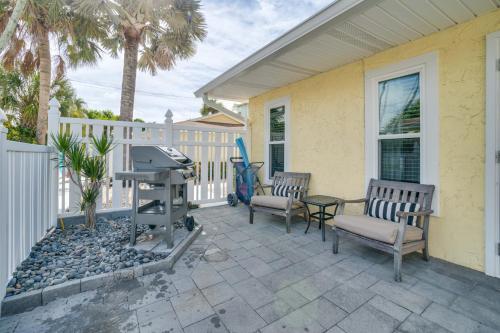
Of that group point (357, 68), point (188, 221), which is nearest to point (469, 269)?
point (357, 68)

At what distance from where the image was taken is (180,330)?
1.53 metres

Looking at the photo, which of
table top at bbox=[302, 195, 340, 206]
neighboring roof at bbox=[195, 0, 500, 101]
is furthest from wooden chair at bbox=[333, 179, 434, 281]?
neighboring roof at bbox=[195, 0, 500, 101]

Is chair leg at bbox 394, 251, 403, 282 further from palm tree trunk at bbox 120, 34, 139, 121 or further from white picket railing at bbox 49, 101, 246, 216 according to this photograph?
palm tree trunk at bbox 120, 34, 139, 121

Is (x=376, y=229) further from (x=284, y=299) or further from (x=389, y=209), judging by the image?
(x=284, y=299)

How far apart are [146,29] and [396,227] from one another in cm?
684

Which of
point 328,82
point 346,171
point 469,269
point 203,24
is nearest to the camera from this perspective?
point 469,269

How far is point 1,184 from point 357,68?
4158 mm

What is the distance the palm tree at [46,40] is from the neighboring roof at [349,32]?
4012mm

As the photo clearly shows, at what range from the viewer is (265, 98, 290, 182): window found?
15.6 ft

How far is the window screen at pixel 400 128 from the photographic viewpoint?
2.82 metres

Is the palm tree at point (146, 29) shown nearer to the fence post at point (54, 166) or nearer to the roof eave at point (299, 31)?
the fence post at point (54, 166)

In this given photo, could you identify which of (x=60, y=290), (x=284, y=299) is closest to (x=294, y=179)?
(x=284, y=299)

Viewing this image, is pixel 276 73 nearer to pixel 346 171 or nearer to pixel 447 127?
pixel 346 171

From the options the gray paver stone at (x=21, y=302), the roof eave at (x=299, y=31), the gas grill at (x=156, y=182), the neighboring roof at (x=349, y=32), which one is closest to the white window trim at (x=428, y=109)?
the neighboring roof at (x=349, y=32)
